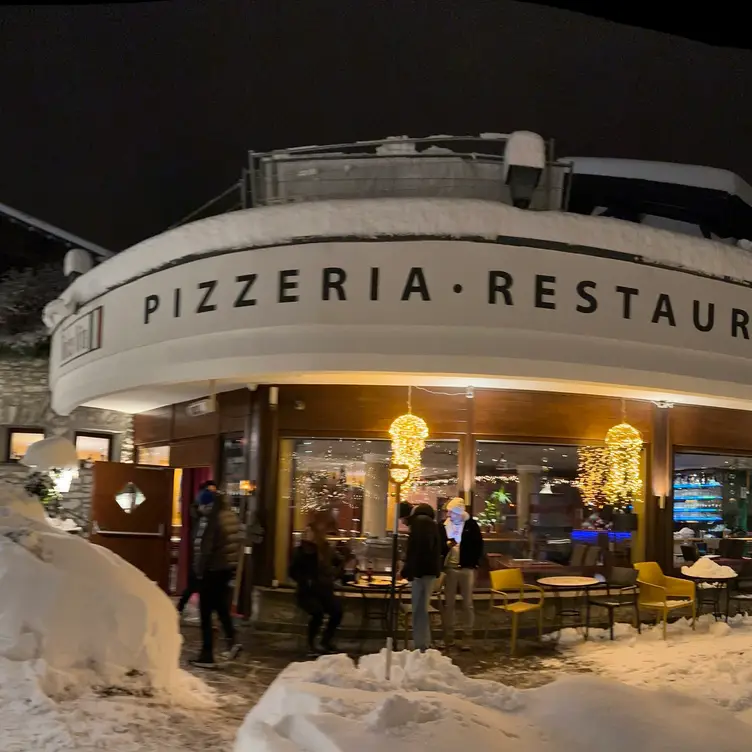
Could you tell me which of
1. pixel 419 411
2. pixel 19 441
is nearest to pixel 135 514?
pixel 419 411

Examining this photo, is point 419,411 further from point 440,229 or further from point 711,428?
point 711,428

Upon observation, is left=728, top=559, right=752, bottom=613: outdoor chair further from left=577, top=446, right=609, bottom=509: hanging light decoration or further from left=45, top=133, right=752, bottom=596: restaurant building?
left=577, top=446, right=609, bottom=509: hanging light decoration

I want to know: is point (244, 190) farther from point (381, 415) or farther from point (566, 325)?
point (566, 325)

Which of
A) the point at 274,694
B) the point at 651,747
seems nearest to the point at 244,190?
the point at 274,694

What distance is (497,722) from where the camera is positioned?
4234 mm

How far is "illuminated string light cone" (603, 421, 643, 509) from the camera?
10.5m

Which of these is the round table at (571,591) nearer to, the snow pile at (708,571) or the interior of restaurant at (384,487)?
the interior of restaurant at (384,487)

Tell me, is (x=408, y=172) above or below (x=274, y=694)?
above

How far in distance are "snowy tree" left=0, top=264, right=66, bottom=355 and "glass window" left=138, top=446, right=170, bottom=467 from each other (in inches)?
136

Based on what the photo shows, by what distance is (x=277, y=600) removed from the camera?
32.6ft

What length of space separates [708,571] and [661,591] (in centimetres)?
135

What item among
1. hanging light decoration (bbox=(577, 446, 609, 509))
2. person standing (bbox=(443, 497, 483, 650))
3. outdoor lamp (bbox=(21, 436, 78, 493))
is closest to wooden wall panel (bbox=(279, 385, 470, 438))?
person standing (bbox=(443, 497, 483, 650))

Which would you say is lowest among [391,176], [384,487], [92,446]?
[384,487]

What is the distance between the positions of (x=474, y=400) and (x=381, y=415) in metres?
1.22
